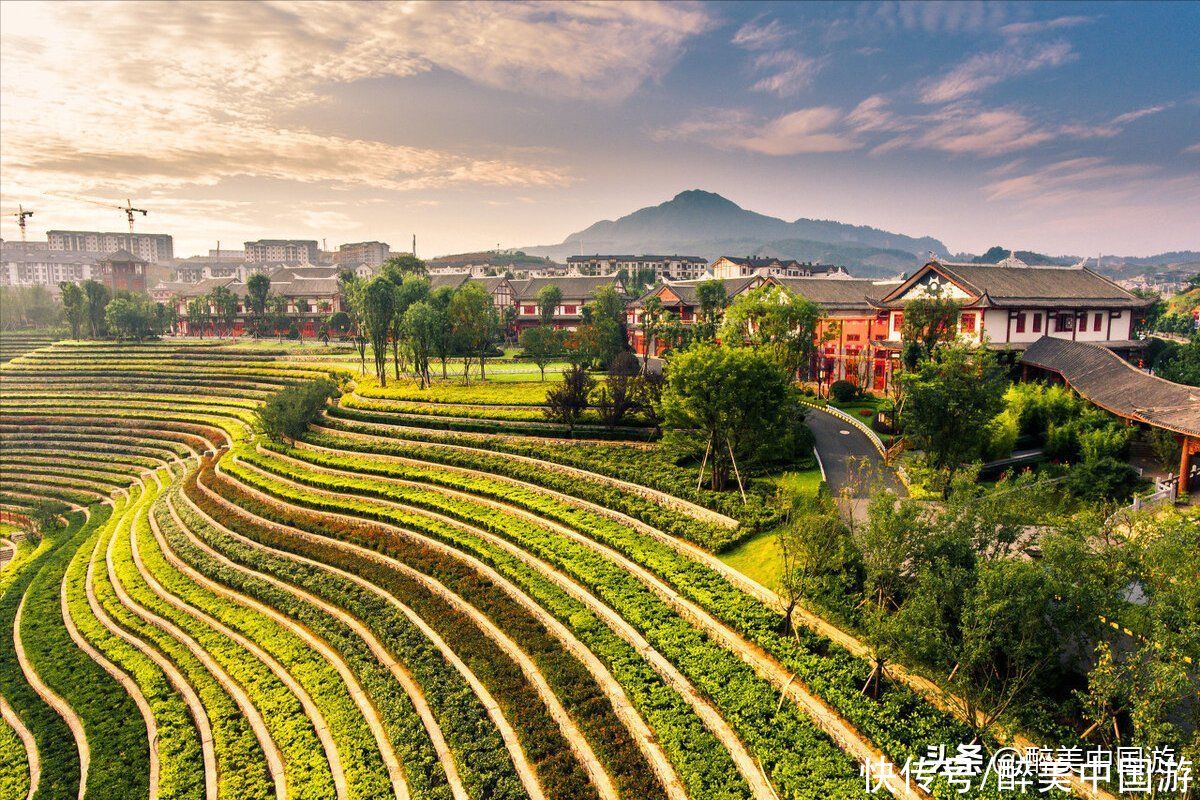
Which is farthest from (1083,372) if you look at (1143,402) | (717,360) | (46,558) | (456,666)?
(46,558)

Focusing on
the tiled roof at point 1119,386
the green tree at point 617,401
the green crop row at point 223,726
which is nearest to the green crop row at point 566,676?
the green crop row at point 223,726

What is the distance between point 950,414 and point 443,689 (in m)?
18.0

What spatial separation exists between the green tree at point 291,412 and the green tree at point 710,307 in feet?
81.4

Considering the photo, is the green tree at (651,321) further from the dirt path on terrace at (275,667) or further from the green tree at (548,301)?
the dirt path on terrace at (275,667)

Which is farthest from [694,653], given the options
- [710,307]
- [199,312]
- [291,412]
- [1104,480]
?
[199,312]

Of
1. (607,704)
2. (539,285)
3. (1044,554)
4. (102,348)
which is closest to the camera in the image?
(1044,554)

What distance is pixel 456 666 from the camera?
1958cm

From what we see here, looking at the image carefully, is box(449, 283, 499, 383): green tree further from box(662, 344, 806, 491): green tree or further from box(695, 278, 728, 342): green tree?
box(662, 344, 806, 491): green tree

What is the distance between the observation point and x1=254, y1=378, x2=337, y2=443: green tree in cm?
3956

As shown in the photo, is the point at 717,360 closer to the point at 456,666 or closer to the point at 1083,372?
the point at 456,666

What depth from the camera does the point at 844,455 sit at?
95.1ft

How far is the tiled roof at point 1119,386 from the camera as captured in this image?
2327 cm

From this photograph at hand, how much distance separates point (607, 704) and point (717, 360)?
1284 centimetres

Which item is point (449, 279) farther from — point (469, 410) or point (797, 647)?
point (797, 647)
